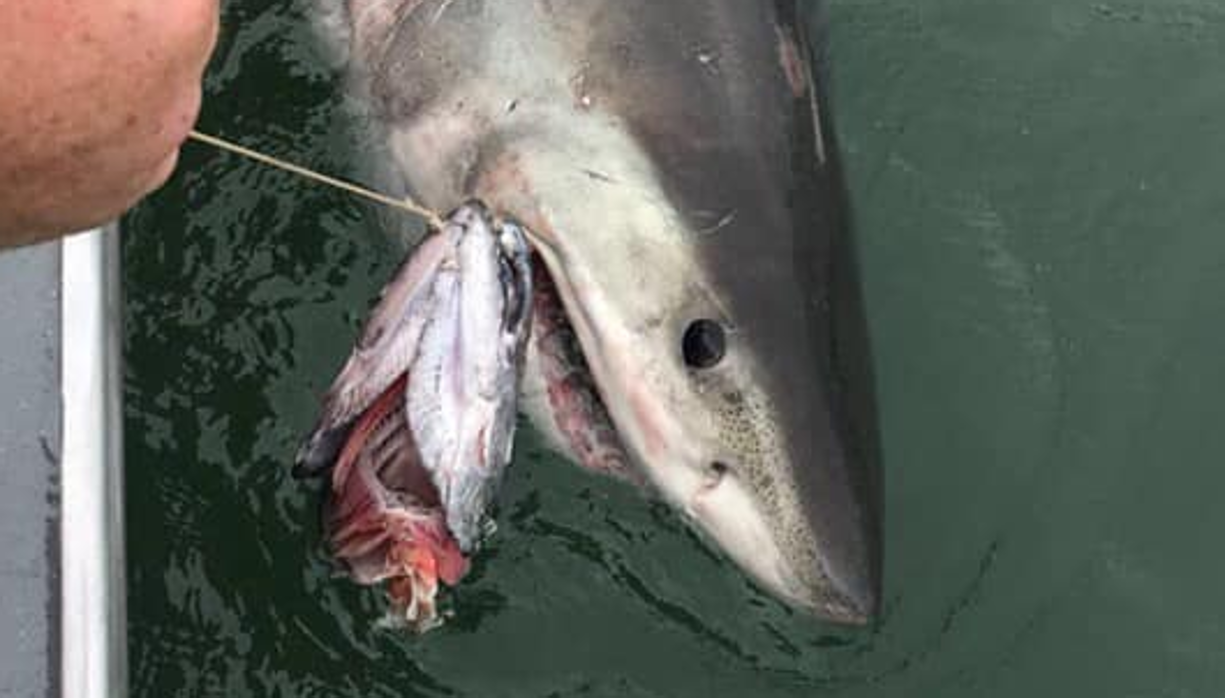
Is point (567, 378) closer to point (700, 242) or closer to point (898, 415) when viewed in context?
point (700, 242)

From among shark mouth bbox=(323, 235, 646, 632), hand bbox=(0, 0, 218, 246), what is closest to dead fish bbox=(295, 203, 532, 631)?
shark mouth bbox=(323, 235, 646, 632)

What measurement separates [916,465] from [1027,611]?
26 cm

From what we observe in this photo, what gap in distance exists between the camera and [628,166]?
2240 mm

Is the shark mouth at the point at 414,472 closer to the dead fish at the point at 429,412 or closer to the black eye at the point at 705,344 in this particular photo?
the dead fish at the point at 429,412

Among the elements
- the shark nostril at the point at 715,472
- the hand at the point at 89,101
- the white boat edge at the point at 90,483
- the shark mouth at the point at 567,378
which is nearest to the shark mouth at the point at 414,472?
the shark mouth at the point at 567,378

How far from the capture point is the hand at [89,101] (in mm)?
1146

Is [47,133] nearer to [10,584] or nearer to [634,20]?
[10,584]

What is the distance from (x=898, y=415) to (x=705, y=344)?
0.77m

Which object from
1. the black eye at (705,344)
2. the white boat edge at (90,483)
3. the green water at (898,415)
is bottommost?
the green water at (898,415)

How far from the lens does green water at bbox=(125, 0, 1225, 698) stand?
8.59 feet

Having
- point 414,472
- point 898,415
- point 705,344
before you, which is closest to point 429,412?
point 414,472

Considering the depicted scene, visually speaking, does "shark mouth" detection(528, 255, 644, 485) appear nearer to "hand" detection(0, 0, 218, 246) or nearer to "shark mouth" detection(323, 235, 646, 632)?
"shark mouth" detection(323, 235, 646, 632)

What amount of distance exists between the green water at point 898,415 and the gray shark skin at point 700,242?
16.0 inches

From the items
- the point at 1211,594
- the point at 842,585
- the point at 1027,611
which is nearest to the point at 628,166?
the point at 842,585
